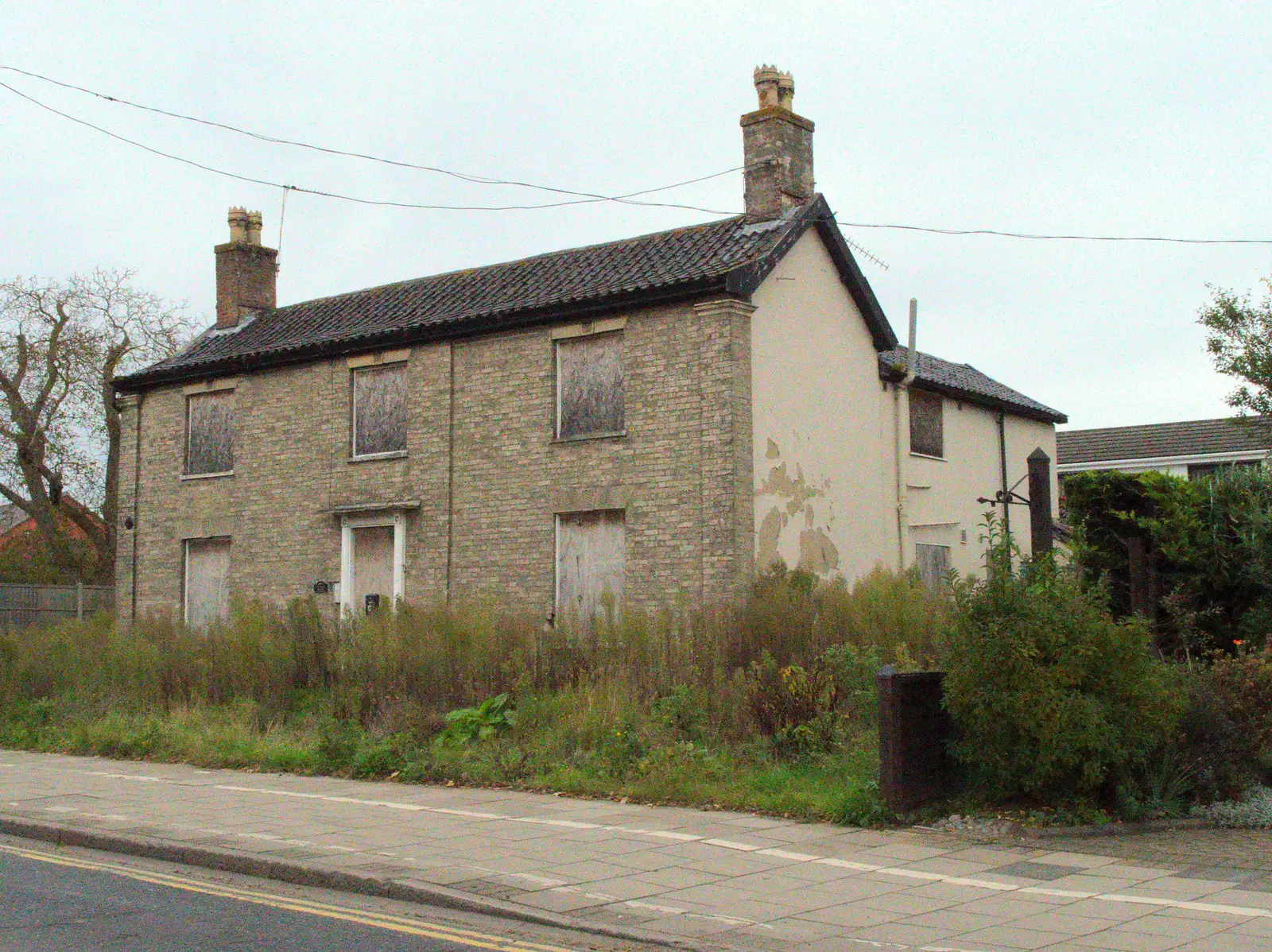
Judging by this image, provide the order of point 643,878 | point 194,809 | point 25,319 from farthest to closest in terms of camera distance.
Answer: point 25,319
point 194,809
point 643,878

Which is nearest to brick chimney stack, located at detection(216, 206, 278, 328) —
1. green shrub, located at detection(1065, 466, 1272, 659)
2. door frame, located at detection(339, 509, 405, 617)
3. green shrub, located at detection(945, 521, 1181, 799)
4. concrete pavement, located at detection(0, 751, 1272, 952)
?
door frame, located at detection(339, 509, 405, 617)

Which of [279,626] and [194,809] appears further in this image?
[279,626]

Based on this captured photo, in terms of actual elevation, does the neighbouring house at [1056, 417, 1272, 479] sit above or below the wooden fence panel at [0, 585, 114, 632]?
above

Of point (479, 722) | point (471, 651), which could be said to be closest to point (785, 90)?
point (471, 651)

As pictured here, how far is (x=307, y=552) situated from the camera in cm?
2119

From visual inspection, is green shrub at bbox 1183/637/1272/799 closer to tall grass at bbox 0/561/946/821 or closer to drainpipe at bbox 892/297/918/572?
tall grass at bbox 0/561/946/821

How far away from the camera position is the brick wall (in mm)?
17141

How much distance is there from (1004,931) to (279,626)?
38.9 feet

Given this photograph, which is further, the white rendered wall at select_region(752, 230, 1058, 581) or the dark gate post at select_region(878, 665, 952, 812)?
the white rendered wall at select_region(752, 230, 1058, 581)

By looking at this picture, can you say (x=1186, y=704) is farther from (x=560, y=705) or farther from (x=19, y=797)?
(x=19, y=797)

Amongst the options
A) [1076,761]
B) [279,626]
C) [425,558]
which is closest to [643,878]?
[1076,761]

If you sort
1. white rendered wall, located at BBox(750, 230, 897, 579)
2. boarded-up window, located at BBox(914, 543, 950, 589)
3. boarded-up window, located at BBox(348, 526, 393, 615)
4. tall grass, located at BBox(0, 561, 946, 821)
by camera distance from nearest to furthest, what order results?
tall grass, located at BBox(0, 561, 946, 821)
white rendered wall, located at BBox(750, 230, 897, 579)
boarded-up window, located at BBox(348, 526, 393, 615)
boarded-up window, located at BBox(914, 543, 950, 589)

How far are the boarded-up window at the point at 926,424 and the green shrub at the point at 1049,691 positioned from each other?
39.5 ft

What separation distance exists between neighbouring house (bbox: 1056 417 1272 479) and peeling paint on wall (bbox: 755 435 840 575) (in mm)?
17873
